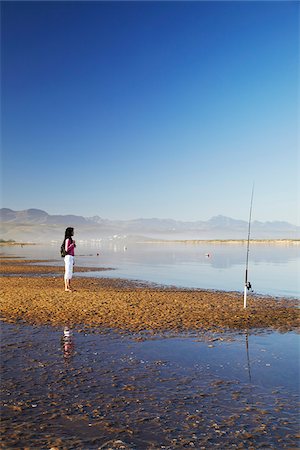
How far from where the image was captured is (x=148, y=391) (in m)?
8.04

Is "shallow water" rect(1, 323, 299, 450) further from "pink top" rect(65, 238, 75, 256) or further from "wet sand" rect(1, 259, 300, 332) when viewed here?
"pink top" rect(65, 238, 75, 256)

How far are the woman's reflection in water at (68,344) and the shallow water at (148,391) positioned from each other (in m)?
0.03

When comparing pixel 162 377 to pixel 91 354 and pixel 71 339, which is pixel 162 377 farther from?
pixel 71 339

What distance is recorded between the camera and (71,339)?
39.6 ft

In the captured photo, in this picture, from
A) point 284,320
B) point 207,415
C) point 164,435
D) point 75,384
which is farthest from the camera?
point 284,320

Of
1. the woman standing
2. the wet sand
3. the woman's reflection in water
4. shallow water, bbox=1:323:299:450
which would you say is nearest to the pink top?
the woman standing

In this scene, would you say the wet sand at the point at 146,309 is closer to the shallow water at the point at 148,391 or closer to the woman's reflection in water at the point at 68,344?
the woman's reflection in water at the point at 68,344

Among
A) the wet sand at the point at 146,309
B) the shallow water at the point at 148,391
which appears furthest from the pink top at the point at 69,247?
the shallow water at the point at 148,391

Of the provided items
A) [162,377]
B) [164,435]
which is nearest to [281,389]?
[162,377]

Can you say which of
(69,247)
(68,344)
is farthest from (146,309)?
(69,247)

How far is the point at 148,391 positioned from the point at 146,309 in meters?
9.15

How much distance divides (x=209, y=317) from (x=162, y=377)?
7.29 m

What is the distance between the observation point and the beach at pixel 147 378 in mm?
6227

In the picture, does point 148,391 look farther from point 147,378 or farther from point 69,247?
point 69,247
